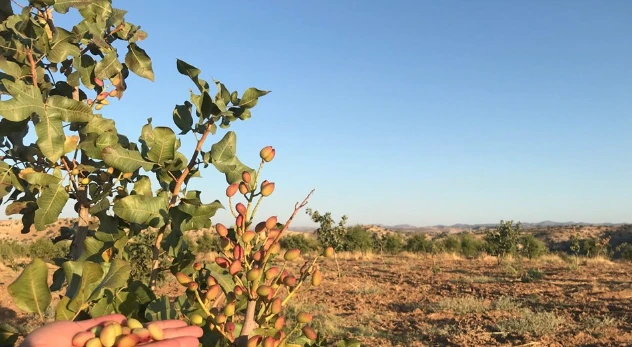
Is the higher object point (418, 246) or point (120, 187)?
point (120, 187)

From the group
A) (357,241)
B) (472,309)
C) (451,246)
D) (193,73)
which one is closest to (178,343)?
(193,73)

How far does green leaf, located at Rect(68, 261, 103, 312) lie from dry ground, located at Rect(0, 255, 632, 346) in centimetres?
816

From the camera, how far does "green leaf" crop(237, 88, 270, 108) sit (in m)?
1.71

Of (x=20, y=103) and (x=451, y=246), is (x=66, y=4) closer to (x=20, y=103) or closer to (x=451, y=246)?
(x=20, y=103)

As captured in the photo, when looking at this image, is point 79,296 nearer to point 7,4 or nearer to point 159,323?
point 159,323

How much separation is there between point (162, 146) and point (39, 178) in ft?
1.50

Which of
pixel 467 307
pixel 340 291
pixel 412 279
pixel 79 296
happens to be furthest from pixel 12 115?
pixel 412 279

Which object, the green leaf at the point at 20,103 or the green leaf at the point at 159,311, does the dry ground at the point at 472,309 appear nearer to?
the green leaf at the point at 159,311

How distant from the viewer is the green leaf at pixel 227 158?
1.71 m

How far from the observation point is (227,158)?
1743 millimetres

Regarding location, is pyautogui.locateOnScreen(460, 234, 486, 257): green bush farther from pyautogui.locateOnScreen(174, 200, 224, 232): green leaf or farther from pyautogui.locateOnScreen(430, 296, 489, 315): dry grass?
pyautogui.locateOnScreen(174, 200, 224, 232): green leaf

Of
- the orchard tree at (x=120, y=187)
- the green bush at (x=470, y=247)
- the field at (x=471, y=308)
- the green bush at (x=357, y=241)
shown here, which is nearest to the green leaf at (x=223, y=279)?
the orchard tree at (x=120, y=187)

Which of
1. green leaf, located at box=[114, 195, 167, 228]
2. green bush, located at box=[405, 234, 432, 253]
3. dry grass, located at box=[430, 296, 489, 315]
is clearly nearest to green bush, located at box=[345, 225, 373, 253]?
green bush, located at box=[405, 234, 432, 253]

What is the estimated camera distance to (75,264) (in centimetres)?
139
